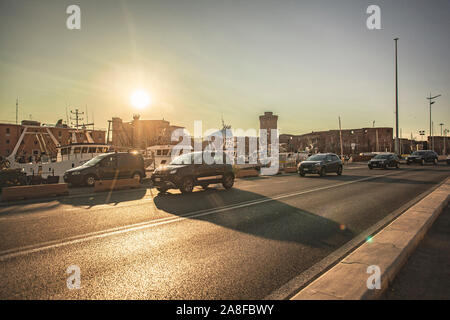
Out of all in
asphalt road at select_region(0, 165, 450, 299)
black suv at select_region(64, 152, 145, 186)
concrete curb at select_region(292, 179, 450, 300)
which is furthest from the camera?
black suv at select_region(64, 152, 145, 186)

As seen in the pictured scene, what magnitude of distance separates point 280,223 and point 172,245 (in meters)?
2.72

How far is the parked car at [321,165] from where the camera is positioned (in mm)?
19406

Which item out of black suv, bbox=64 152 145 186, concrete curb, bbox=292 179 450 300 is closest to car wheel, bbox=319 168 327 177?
black suv, bbox=64 152 145 186

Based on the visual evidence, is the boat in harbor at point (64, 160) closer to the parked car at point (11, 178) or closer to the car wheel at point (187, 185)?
the parked car at point (11, 178)

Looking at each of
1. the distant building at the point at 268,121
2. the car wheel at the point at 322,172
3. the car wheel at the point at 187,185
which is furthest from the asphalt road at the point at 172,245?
the distant building at the point at 268,121

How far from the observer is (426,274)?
3.58 meters

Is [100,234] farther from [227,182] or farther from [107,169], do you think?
[107,169]

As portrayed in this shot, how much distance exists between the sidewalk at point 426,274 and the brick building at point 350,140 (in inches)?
4202

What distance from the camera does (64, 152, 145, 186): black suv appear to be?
14.6m

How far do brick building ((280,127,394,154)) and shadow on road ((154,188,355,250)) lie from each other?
4092 inches

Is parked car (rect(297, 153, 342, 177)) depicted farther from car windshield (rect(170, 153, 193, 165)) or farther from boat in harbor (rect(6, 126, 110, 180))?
boat in harbor (rect(6, 126, 110, 180))

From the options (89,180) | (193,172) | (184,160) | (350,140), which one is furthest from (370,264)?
(350,140)

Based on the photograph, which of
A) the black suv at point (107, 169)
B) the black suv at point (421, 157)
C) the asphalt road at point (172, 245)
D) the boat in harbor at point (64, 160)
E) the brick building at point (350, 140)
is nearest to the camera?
the asphalt road at point (172, 245)
